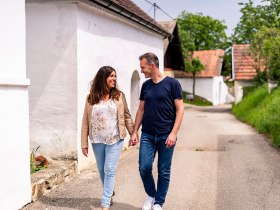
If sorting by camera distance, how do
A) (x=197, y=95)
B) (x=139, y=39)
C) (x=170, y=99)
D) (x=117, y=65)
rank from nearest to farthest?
(x=170, y=99) → (x=117, y=65) → (x=139, y=39) → (x=197, y=95)

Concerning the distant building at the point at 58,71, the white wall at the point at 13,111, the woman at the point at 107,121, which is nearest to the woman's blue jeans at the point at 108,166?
the woman at the point at 107,121

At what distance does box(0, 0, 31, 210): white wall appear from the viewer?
187 inches

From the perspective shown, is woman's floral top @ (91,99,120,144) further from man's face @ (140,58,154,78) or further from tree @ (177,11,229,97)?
tree @ (177,11,229,97)

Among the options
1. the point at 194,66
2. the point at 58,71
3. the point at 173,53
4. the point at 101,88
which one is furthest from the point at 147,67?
the point at 194,66

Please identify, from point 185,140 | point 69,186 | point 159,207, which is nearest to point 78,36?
point 69,186

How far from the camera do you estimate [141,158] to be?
475cm

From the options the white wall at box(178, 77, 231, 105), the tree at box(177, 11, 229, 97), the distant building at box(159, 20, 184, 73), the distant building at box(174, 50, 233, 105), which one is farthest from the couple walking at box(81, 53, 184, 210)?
the tree at box(177, 11, 229, 97)

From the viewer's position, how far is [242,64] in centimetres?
2597

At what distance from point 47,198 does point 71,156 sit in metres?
1.58

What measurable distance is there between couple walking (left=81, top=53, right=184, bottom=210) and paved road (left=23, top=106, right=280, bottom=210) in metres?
0.74

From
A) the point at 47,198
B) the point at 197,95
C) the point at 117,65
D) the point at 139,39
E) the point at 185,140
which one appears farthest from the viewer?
the point at 197,95

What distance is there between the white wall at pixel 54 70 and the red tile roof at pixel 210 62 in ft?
116

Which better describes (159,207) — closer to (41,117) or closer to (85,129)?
(85,129)

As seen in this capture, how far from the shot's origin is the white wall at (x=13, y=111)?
187 inches
